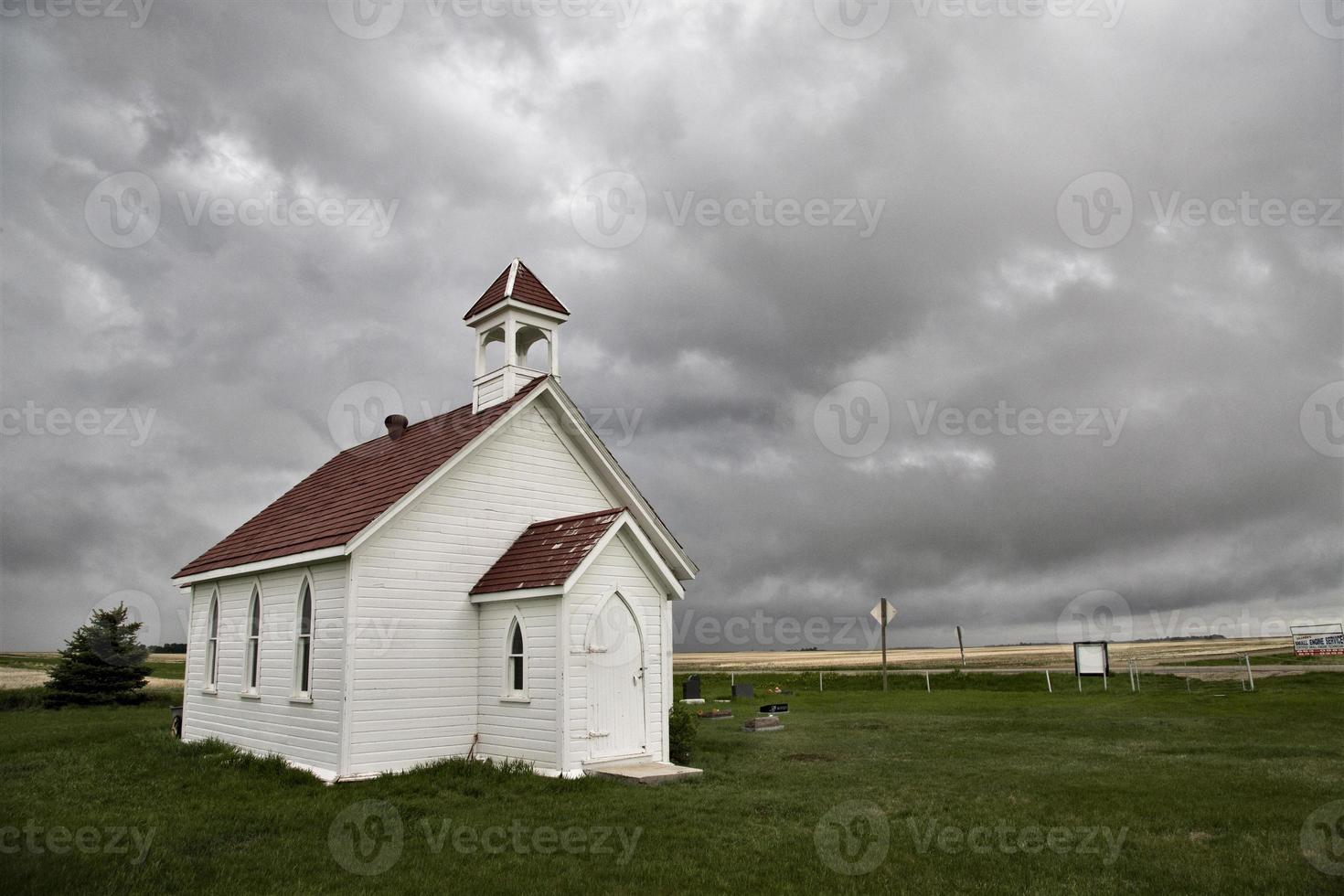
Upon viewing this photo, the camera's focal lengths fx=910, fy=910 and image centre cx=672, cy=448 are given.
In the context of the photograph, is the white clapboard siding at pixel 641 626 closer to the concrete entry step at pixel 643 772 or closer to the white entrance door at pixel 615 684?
the white entrance door at pixel 615 684

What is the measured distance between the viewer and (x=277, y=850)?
10406 mm

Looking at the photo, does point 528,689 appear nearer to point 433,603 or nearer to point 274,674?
point 433,603

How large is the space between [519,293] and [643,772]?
1027cm

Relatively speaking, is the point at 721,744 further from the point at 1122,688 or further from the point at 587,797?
the point at 1122,688

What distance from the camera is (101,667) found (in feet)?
→ 118

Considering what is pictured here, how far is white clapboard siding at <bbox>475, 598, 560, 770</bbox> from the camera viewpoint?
15422 millimetres

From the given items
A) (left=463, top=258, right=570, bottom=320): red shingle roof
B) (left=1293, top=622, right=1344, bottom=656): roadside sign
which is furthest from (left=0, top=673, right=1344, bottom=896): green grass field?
(left=1293, top=622, right=1344, bottom=656): roadside sign

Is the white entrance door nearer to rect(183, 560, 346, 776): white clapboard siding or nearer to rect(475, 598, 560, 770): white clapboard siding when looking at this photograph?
rect(475, 598, 560, 770): white clapboard siding

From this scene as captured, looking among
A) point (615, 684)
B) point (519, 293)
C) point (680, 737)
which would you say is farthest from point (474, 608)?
point (519, 293)

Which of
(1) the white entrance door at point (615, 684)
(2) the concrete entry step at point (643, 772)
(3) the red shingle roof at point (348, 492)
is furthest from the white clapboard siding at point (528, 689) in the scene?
(3) the red shingle roof at point (348, 492)

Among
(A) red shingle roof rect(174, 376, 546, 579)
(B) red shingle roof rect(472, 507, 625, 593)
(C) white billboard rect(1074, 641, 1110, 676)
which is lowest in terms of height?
(C) white billboard rect(1074, 641, 1110, 676)

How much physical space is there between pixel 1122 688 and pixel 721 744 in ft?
79.9

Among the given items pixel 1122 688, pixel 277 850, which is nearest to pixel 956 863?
pixel 277 850

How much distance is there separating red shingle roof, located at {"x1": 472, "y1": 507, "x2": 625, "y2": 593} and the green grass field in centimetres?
322
